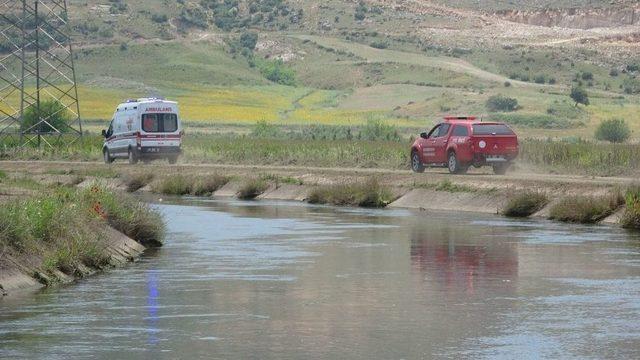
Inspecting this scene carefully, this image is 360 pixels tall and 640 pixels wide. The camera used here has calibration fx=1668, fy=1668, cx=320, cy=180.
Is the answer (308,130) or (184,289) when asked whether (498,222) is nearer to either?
(184,289)

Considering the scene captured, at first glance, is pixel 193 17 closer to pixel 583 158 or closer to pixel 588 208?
pixel 583 158

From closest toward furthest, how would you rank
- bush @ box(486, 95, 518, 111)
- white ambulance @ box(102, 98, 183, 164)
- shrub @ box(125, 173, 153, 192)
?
1. shrub @ box(125, 173, 153, 192)
2. white ambulance @ box(102, 98, 183, 164)
3. bush @ box(486, 95, 518, 111)

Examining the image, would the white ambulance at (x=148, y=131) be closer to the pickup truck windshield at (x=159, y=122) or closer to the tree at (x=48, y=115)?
the pickup truck windshield at (x=159, y=122)

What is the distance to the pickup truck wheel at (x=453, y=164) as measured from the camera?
4938 cm

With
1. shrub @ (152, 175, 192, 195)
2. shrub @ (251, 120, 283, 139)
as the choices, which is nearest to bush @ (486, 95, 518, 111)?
shrub @ (251, 120, 283, 139)

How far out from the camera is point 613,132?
91.2m

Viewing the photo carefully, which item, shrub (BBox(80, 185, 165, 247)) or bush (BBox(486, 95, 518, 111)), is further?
bush (BBox(486, 95, 518, 111))

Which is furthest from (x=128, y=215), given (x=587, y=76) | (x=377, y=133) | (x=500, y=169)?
(x=587, y=76)

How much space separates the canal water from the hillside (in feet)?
235

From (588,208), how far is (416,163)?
1439 centimetres

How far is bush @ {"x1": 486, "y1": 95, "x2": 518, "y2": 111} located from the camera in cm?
11994

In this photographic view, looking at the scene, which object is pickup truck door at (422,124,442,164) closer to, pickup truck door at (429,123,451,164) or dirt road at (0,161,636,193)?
pickup truck door at (429,123,451,164)

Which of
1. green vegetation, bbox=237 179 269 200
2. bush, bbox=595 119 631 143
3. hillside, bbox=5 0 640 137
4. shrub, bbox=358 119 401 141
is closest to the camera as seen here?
green vegetation, bbox=237 179 269 200

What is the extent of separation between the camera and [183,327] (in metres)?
20.0
